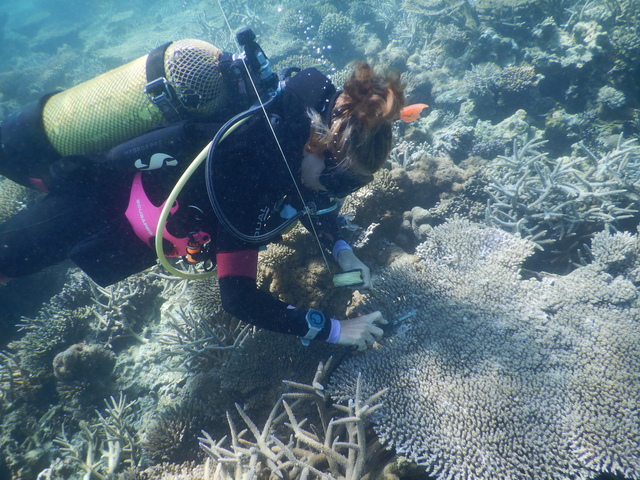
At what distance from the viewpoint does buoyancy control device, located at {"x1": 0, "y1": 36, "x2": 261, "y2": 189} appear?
2426 mm

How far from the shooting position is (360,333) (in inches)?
88.2

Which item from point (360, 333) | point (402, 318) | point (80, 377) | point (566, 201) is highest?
point (360, 333)

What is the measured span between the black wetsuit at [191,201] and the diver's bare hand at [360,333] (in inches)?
5.8

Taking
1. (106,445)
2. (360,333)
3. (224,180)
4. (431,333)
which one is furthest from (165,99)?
(106,445)

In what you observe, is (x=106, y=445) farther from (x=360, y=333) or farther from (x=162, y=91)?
(x=162, y=91)

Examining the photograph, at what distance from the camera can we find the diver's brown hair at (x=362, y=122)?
1824mm

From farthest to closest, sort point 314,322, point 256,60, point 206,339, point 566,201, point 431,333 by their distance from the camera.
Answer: point 566,201, point 206,339, point 431,333, point 256,60, point 314,322

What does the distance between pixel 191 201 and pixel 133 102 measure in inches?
43.8

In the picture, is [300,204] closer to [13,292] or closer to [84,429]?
[84,429]

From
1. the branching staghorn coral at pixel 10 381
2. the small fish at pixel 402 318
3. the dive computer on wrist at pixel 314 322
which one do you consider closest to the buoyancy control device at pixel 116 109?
the dive computer on wrist at pixel 314 322

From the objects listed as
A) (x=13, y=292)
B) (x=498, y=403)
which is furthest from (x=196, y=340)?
(x=13, y=292)

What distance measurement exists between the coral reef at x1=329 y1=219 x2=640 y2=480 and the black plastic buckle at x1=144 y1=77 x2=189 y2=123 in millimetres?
2243

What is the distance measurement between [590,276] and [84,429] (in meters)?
5.39

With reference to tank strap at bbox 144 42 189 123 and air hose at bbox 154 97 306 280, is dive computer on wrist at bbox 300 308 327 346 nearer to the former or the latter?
air hose at bbox 154 97 306 280
